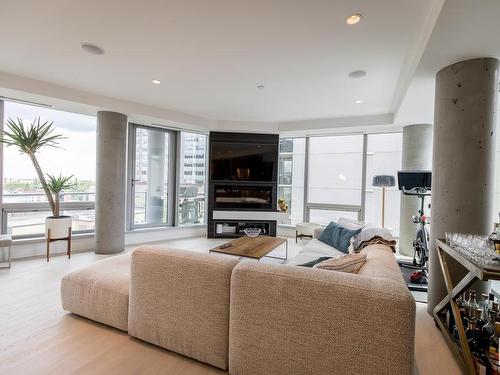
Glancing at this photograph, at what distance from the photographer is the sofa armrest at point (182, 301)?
1640 mm

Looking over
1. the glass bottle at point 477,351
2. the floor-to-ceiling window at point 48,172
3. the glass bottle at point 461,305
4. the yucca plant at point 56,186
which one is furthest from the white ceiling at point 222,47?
the glass bottle at point 477,351

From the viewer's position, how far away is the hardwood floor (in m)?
1.68

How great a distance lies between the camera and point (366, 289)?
129cm

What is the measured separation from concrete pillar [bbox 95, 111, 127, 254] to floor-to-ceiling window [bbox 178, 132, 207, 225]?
5.02 feet

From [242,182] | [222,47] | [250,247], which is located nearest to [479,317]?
[250,247]

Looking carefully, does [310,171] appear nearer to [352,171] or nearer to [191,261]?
[352,171]

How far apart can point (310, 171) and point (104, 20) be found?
4.83m

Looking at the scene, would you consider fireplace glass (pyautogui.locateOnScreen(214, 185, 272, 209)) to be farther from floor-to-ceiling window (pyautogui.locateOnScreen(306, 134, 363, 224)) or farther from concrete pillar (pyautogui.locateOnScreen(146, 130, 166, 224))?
concrete pillar (pyautogui.locateOnScreen(146, 130, 166, 224))

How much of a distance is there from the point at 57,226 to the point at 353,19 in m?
4.61

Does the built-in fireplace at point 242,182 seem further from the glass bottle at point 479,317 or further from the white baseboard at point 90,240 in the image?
the glass bottle at point 479,317

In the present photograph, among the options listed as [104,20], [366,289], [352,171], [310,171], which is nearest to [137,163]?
[104,20]

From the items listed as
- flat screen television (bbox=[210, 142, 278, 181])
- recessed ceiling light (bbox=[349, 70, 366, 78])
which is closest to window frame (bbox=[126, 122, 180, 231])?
flat screen television (bbox=[210, 142, 278, 181])

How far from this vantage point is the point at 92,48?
2711mm

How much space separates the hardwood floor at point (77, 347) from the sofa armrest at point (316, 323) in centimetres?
48
